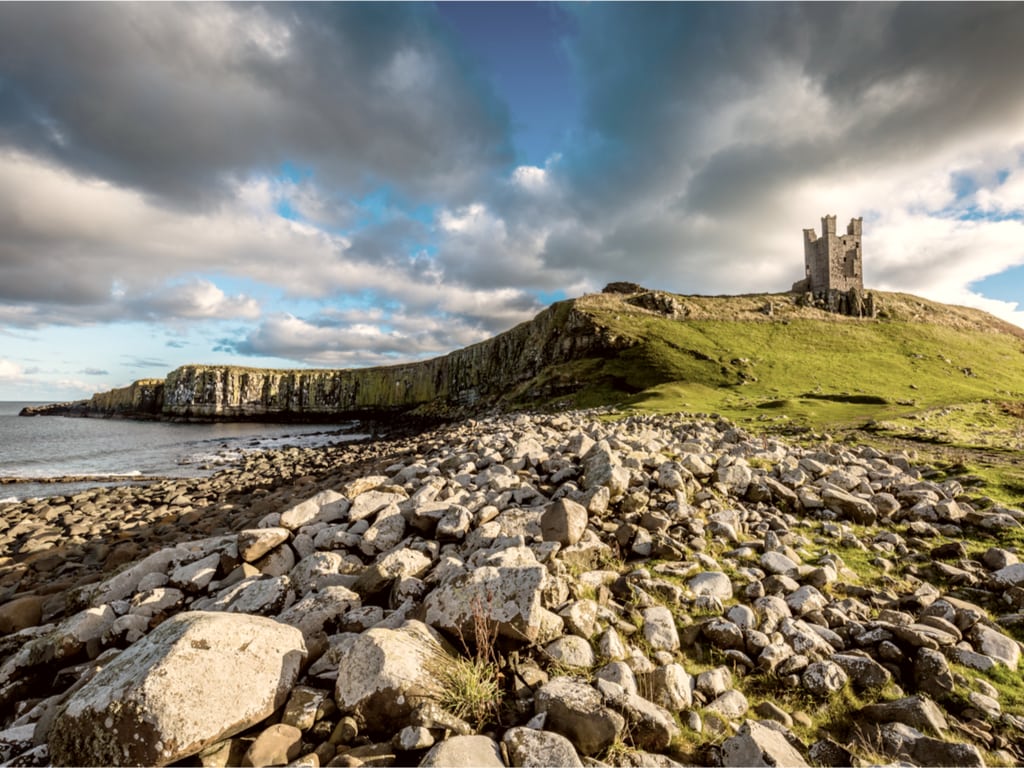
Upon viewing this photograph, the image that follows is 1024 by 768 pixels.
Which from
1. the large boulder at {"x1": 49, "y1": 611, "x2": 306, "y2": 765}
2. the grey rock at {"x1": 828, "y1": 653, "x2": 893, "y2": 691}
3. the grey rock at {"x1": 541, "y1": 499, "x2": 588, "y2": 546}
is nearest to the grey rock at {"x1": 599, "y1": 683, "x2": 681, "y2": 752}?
the grey rock at {"x1": 828, "y1": 653, "x2": 893, "y2": 691}

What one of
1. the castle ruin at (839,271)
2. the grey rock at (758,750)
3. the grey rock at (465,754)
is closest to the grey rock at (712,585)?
the grey rock at (758,750)

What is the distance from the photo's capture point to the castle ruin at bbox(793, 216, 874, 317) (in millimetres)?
81938

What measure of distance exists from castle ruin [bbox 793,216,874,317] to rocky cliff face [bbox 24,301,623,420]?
5431 cm

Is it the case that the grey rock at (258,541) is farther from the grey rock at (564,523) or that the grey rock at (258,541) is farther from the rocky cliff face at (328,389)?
the rocky cliff face at (328,389)

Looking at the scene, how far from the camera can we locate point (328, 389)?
138375 millimetres

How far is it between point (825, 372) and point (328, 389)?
127 meters

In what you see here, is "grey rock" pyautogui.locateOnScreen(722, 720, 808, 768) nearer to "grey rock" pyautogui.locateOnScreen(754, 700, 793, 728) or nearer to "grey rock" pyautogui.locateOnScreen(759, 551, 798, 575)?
"grey rock" pyautogui.locateOnScreen(754, 700, 793, 728)

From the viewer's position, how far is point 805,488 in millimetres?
10008

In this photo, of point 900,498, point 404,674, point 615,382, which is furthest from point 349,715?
point 615,382

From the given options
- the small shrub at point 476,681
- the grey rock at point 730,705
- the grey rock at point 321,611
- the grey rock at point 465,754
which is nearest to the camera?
the grey rock at point 465,754

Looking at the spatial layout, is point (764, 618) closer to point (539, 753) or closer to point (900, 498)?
point (539, 753)

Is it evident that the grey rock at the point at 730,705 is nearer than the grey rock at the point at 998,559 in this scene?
Yes

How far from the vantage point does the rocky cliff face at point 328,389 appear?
8969 centimetres

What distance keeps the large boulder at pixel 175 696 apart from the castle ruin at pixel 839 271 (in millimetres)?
96783
